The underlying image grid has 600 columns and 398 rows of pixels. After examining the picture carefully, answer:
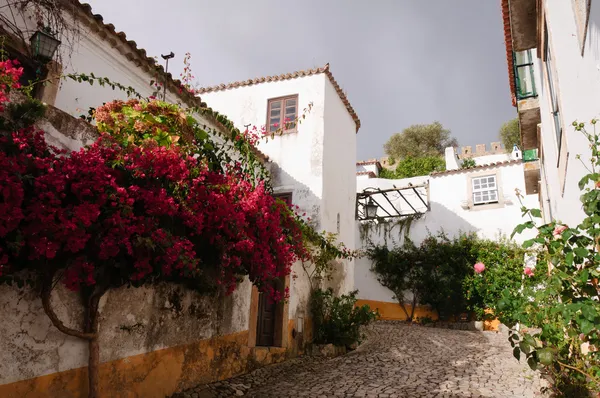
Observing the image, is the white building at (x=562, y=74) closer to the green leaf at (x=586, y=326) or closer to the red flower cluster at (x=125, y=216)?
the green leaf at (x=586, y=326)

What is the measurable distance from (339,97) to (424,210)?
913 cm

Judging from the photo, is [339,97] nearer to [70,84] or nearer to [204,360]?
[70,84]

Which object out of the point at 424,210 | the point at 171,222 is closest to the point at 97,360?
the point at 171,222

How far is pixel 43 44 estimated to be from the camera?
5.61m

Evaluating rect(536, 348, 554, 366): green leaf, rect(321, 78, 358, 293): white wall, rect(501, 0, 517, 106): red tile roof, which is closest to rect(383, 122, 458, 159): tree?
rect(321, 78, 358, 293): white wall

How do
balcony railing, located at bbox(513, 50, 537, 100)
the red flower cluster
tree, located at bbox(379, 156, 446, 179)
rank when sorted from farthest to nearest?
1. tree, located at bbox(379, 156, 446, 179)
2. balcony railing, located at bbox(513, 50, 537, 100)
3. the red flower cluster

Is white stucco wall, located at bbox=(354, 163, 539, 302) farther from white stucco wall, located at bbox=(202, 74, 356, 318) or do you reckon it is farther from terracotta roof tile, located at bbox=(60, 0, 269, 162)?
terracotta roof tile, located at bbox=(60, 0, 269, 162)

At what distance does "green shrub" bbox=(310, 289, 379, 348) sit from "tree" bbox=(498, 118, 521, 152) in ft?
116

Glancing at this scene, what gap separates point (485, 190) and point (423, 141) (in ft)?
82.3

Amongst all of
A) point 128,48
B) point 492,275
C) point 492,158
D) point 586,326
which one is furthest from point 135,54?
point 492,158

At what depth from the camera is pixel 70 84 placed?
22.1ft

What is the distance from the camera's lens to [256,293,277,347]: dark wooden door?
8859mm

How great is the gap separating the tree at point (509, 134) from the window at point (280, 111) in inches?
1319

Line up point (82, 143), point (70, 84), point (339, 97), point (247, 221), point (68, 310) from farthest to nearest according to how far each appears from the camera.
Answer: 1. point (339, 97)
2. point (70, 84)
3. point (247, 221)
4. point (82, 143)
5. point (68, 310)
